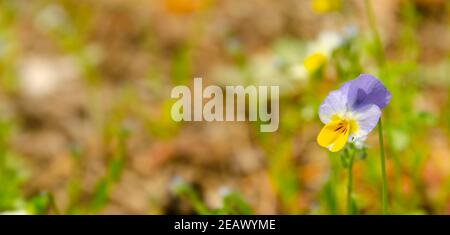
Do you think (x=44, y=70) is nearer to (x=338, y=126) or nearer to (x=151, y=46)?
(x=151, y=46)

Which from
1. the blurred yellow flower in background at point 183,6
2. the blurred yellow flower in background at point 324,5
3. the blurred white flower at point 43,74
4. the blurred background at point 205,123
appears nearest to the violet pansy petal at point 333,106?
the blurred background at point 205,123

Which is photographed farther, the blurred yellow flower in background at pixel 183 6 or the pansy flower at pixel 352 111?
the blurred yellow flower in background at pixel 183 6

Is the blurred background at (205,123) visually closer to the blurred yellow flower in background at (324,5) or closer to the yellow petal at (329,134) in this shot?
the blurred yellow flower in background at (324,5)

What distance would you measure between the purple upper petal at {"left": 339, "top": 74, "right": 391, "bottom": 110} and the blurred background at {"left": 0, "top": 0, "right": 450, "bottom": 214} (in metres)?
0.52

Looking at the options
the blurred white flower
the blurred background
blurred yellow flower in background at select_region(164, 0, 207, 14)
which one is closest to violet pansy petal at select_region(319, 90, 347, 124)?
the blurred background

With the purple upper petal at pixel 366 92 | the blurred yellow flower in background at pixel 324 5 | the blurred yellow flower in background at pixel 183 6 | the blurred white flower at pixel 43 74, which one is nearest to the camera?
the purple upper petal at pixel 366 92

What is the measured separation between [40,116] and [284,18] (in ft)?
4.30

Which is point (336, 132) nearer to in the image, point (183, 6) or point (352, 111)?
point (352, 111)

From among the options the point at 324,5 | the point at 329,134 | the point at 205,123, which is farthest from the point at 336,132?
the point at 205,123

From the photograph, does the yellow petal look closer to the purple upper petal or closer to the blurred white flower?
the purple upper petal

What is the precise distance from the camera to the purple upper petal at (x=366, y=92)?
130cm

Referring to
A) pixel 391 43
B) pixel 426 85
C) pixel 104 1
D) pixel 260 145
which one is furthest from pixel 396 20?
pixel 104 1

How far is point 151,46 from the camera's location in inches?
134

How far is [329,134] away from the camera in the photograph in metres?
1.36
